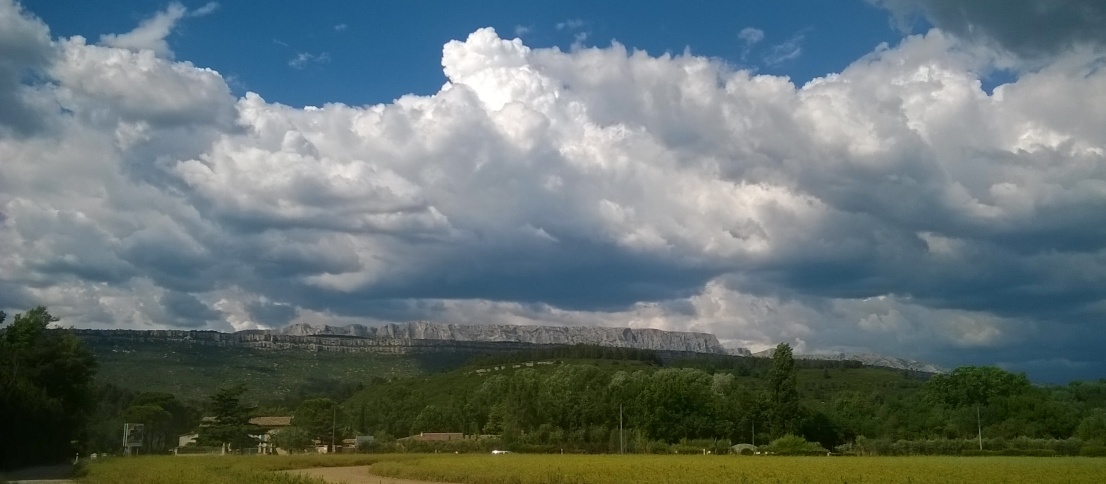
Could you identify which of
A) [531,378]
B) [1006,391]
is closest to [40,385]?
[531,378]

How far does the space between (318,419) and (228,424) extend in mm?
18324

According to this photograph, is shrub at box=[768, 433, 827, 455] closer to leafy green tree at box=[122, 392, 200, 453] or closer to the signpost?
the signpost

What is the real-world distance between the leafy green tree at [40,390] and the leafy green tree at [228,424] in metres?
28.9

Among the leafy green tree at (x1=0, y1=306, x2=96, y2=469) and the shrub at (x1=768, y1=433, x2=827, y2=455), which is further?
the shrub at (x1=768, y1=433, x2=827, y2=455)

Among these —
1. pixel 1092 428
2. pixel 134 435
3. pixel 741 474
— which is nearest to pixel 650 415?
pixel 1092 428

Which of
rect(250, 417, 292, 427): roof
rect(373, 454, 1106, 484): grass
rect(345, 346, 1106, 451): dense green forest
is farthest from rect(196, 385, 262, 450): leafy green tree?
rect(373, 454, 1106, 484): grass

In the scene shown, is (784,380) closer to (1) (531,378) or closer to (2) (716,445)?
(2) (716,445)

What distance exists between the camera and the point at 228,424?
127688 millimetres

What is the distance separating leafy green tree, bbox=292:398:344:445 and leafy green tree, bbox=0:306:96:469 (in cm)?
4695

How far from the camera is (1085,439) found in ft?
353

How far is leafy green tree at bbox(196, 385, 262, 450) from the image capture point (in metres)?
126

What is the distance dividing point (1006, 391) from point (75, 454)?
139m

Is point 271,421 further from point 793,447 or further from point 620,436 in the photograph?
point 793,447

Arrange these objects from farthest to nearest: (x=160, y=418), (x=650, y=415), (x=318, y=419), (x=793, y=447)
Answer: (x=318, y=419) → (x=160, y=418) → (x=650, y=415) → (x=793, y=447)
